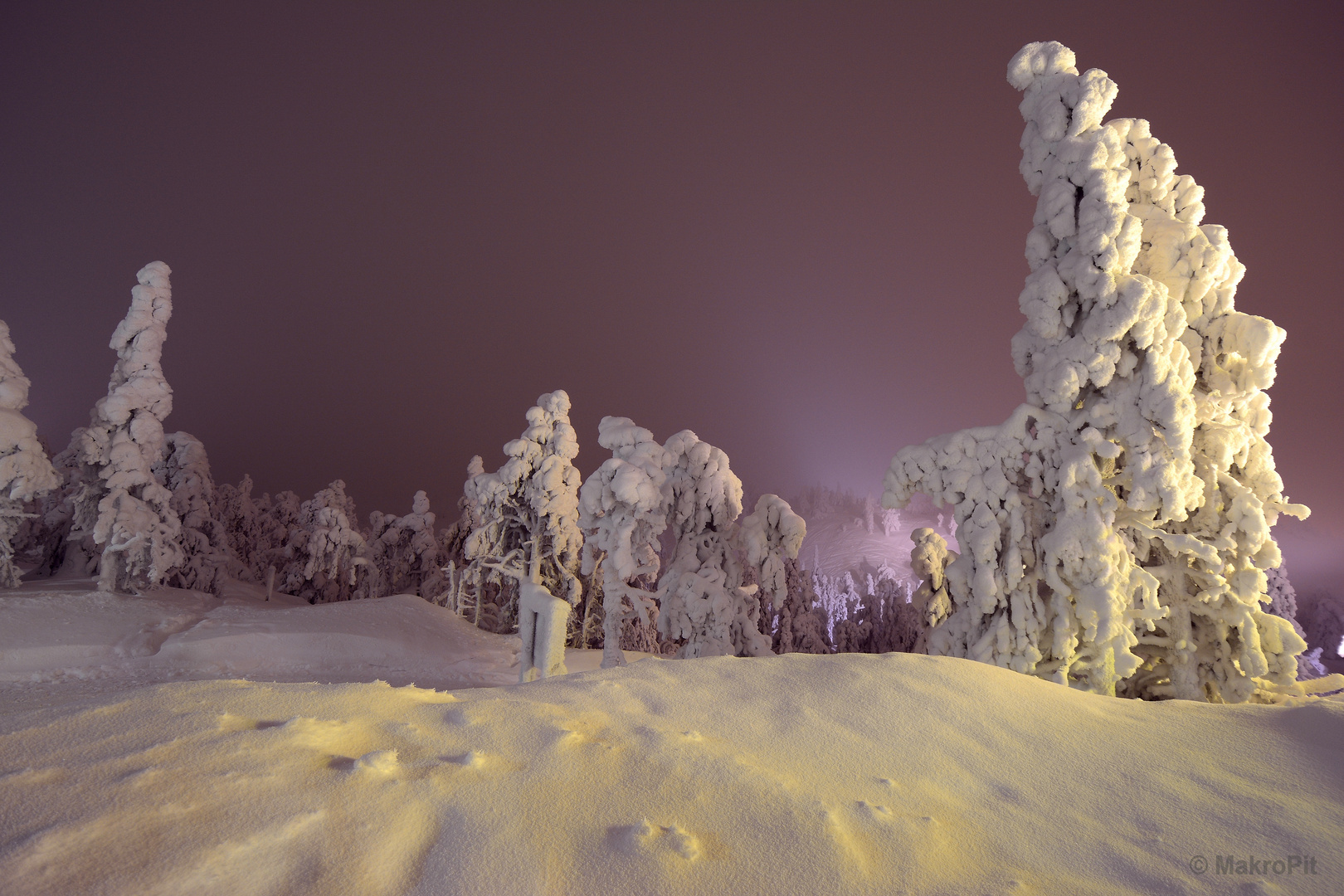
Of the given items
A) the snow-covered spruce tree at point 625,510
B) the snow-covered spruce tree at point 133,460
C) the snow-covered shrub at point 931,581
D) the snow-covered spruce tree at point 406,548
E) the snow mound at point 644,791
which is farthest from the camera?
the snow-covered spruce tree at point 406,548

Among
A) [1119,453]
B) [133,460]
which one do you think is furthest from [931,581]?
[133,460]

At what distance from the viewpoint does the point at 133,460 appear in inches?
853

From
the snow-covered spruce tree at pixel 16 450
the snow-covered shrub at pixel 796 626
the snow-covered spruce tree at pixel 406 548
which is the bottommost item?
the snow-covered shrub at pixel 796 626

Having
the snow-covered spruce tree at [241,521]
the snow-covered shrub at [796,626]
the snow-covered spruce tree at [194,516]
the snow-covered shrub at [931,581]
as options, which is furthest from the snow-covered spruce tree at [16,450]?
the snow-covered shrub at [796,626]

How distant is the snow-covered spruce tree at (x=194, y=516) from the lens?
99.1 feet

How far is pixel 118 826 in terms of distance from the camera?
2693mm

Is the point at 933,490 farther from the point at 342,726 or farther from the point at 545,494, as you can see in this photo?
the point at 545,494

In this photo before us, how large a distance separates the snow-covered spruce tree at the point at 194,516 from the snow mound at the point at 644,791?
107 ft

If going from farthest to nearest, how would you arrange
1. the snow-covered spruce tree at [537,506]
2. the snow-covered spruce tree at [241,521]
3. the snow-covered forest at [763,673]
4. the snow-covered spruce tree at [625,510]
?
the snow-covered spruce tree at [241,521] → the snow-covered spruce tree at [537,506] → the snow-covered spruce tree at [625,510] → the snow-covered forest at [763,673]

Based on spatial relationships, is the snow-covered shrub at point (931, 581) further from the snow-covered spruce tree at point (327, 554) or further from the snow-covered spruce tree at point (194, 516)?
the snow-covered spruce tree at point (194, 516)

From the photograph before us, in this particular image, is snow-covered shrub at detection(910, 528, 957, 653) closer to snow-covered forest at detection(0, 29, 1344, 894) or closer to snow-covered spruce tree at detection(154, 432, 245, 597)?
snow-covered forest at detection(0, 29, 1344, 894)

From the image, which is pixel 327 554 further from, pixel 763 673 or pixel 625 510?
pixel 763 673

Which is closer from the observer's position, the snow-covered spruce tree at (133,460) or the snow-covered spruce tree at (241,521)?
the snow-covered spruce tree at (133,460)

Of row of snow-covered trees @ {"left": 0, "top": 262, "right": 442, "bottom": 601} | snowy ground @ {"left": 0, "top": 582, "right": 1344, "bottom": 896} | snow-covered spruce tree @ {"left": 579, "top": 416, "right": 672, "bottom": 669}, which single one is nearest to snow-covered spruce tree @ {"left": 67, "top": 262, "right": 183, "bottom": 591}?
row of snow-covered trees @ {"left": 0, "top": 262, "right": 442, "bottom": 601}
